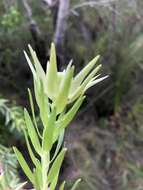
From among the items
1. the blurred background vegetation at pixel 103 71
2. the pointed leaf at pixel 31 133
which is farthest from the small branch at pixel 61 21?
the pointed leaf at pixel 31 133

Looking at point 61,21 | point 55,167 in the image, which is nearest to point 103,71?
point 61,21

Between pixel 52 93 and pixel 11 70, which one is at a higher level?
pixel 11 70

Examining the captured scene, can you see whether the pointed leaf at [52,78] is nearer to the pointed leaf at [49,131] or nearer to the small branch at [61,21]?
the pointed leaf at [49,131]

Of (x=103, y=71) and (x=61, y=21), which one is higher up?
(x=61, y=21)

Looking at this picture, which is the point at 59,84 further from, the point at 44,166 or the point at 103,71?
the point at 103,71

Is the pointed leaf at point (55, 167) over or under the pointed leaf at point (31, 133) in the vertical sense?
under

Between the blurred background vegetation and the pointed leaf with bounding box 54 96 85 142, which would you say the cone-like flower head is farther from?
the blurred background vegetation

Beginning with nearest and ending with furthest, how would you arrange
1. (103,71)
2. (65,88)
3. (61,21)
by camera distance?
(65,88) → (61,21) → (103,71)

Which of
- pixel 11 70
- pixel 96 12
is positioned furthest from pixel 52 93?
pixel 96 12

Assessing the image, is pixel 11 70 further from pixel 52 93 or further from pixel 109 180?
pixel 52 93
